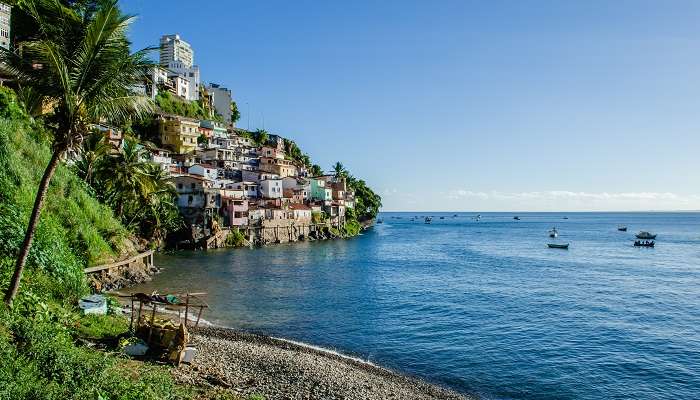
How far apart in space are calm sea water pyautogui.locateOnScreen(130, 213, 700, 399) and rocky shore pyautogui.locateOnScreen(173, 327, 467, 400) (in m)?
2.27

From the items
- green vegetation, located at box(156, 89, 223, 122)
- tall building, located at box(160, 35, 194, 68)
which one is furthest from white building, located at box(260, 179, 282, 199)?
tall building, located at box(160, 35, 194, 68)

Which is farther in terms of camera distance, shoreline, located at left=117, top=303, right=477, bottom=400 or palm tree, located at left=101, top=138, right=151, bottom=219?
palm tree, located at left=101, top=138, right=151, bottom=219

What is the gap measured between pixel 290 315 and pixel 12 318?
72.1 ft

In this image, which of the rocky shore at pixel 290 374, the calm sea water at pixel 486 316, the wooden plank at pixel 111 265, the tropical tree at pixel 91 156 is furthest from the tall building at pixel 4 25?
the rocky shore at pixel 290 374

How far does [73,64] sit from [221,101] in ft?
505

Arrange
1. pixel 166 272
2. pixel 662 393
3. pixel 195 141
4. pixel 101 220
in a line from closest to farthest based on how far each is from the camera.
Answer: pixel 662 393 → pixel 101 220 → pixel 166 272 → pixel 195 141

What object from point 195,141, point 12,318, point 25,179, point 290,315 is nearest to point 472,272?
point 290,315

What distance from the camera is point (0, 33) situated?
6269 centimetres

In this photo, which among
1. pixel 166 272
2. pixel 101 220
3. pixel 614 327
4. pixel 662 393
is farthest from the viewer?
pixel 166 272

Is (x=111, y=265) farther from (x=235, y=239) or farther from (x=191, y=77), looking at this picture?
(x=191, y=77)

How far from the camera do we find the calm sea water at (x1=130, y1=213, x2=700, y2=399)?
957 inches

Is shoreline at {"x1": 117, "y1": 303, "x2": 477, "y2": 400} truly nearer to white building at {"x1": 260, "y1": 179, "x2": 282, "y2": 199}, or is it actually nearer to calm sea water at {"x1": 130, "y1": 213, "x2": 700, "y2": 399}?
calm sea water at {"x1": 130, "y1": 213, "x2": 700, "y2": 399}

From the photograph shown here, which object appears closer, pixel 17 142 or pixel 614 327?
pixel 17 142

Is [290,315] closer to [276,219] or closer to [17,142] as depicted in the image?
[17,142]
